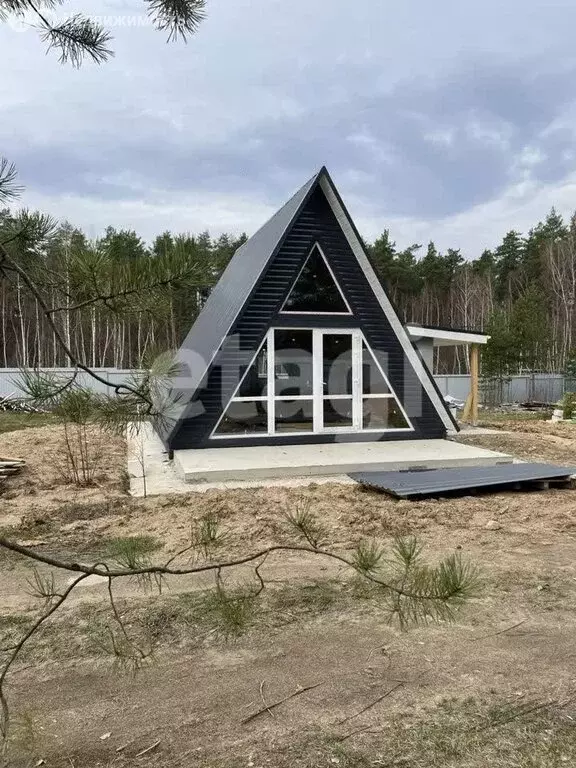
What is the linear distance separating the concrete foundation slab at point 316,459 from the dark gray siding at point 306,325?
1.14ft

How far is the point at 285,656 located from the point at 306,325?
21.7 feet

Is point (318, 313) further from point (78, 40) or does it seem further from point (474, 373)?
point (78, 40)

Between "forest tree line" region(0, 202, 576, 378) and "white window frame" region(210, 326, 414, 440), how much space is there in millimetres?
1485

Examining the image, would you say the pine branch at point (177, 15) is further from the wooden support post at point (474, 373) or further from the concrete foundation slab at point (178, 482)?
the wooden support post at point (474, 373)

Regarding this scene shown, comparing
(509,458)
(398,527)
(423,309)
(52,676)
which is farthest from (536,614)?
(423,309)

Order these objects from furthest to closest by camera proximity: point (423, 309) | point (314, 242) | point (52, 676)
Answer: point (423, 309) < point (314, 242) < point (52, 676)

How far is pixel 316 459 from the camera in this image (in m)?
7.90

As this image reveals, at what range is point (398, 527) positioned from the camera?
208 inches

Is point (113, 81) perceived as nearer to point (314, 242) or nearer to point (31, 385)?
point (31, 385)

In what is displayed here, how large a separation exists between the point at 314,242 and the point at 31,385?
26.4ft

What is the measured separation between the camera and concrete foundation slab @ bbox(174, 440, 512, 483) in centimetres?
728

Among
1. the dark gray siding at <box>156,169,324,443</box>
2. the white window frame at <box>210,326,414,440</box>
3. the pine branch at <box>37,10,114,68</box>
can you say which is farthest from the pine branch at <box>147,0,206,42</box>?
the white window frame at <box>210,326,414,440</box>

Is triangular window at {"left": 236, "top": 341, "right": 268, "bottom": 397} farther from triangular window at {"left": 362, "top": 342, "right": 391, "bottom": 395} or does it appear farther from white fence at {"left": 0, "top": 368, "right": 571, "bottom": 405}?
white fence at {"left": 0, "top": 368, "right": 571, "bottom": 405}

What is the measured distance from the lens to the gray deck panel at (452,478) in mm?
6457
